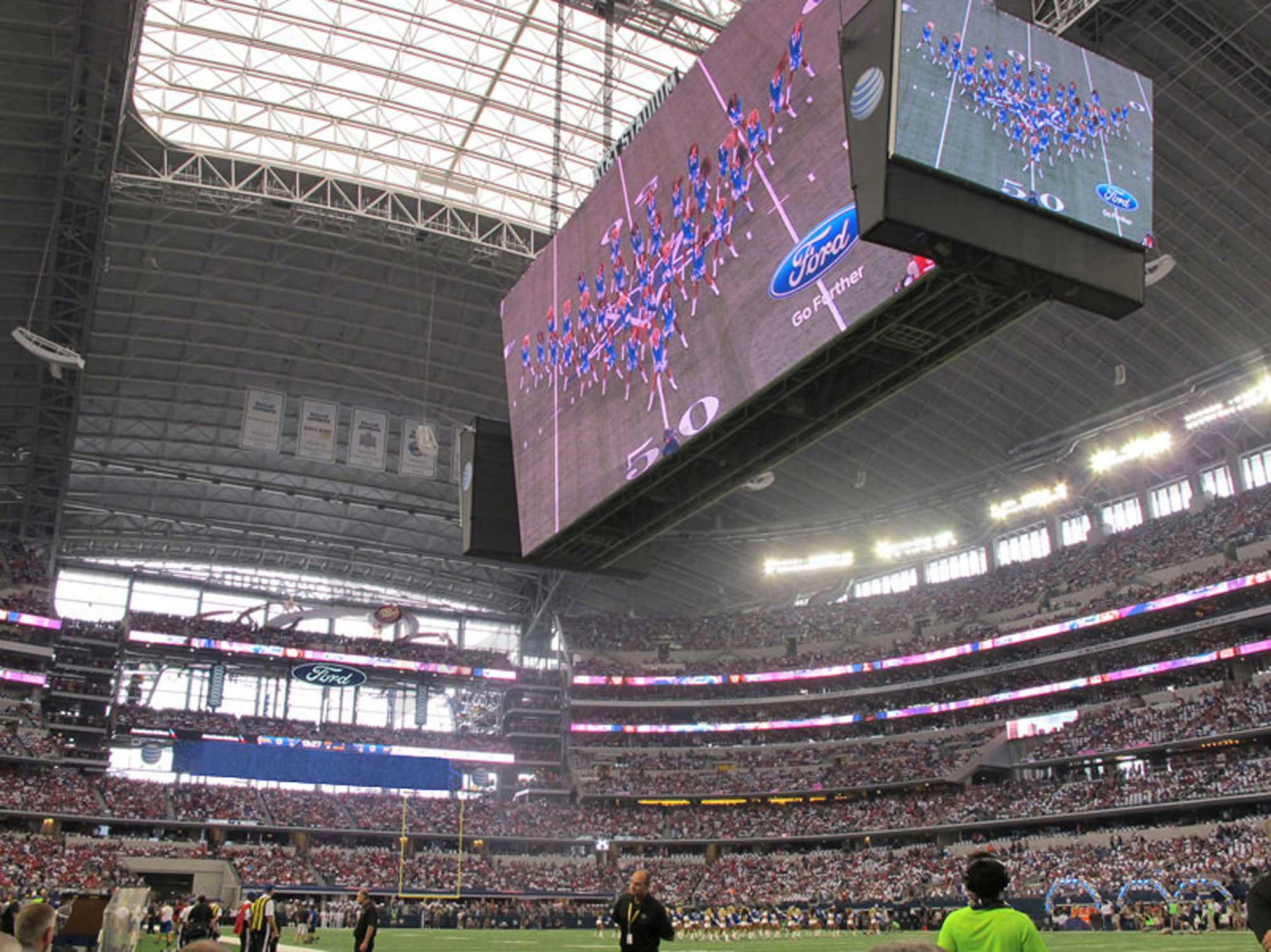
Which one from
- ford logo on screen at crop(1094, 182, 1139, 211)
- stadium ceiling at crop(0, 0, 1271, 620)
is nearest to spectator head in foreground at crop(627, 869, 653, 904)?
ford logo on screen at crop(1094, 182, 1139, 211)

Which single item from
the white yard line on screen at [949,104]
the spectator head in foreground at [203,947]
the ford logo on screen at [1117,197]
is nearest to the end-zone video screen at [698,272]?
the white yard line on screen at [949,104]

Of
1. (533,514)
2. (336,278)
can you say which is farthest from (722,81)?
(336,278)

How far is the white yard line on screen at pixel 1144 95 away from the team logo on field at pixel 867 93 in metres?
5.46

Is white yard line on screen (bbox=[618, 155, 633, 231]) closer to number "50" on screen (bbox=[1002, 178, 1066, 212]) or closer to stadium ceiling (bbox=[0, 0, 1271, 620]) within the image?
stadium ceiling (bbox=[0, 0, 1271, 620])

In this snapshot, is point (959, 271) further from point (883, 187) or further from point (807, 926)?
point (807, 926)

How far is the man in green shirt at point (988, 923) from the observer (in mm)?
5309

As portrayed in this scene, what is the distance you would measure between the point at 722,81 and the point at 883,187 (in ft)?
25.8

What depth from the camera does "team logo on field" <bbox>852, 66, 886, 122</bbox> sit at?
17.5 m

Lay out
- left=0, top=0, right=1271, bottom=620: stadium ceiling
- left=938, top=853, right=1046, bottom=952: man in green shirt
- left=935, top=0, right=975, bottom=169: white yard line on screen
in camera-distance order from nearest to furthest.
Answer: left=938, top=853, right=1046, bottom=952: man in green shirt < left=935, top=0, right=975, bottom=169: white yard line on screen < left=0, top=0, right=1271, bottom=620: stadium ceiling

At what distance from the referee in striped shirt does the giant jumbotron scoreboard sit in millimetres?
12069

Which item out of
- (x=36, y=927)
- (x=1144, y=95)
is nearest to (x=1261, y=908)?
(x=36, y=927)

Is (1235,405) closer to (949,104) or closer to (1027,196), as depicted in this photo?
(1027,196)

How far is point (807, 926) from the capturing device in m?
48.0

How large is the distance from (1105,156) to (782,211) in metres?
5.68
